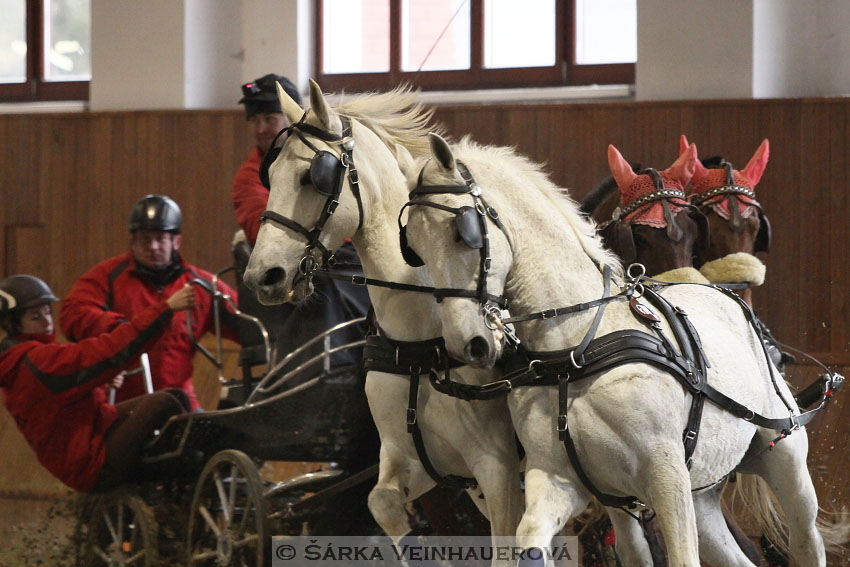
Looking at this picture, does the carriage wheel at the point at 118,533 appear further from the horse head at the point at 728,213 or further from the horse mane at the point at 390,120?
the horse head at the point at 728,213

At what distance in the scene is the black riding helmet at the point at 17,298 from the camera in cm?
423

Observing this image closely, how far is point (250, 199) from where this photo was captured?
4.05 m

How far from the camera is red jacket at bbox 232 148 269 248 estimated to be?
13.1 feet

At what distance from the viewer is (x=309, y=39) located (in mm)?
6500

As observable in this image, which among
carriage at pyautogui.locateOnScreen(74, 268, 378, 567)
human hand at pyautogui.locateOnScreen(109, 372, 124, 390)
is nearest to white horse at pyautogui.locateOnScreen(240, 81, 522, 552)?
carriage at pyautogui.locateOnScreen(74, 268, 378, 567)

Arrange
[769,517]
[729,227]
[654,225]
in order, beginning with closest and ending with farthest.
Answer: [654,225] < [769,517] < [729,227]

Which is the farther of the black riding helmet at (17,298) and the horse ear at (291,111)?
the black riding helmet at (17,298)

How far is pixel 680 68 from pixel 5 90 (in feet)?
14.8

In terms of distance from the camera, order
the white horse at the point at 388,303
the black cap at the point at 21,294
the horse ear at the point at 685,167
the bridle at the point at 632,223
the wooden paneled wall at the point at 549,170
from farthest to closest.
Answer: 1. the wooden paneled wall at the point at 549,170
2. the black cap at the point at 21,294
3. the horse ear at the point at 685,167
4. the bridle at the point at 632,223
5. the white horse at the point at 388,303

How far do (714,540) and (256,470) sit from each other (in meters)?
1.61

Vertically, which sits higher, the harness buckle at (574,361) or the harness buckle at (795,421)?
the harness buckle at (574,361)

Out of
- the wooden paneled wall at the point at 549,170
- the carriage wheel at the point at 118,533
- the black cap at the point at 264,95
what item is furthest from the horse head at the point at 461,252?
the wooden paneled wall at the point at 549,170

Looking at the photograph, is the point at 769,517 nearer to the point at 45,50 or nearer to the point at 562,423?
the point at 562,423

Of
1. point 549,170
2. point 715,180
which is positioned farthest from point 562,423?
point 549,170
